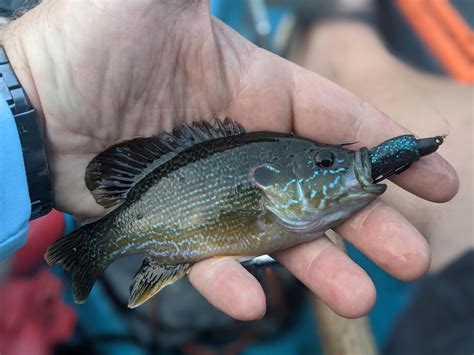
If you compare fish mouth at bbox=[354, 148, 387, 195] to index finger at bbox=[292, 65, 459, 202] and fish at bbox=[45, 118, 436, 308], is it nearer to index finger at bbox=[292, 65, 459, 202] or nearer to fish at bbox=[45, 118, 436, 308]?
fish at bbox=[45, 118, 436, 308]

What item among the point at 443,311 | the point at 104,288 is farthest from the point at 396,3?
the point at 104,288

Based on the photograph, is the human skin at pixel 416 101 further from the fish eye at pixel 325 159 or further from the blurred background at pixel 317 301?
the fish eye at pixel 325 159

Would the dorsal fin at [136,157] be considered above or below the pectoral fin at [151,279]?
above

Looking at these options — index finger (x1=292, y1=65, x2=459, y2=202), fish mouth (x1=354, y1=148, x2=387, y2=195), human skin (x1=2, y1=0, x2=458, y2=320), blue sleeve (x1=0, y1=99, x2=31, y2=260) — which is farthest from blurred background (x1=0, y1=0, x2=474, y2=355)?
blue sleeve (x1=0, y1=99, x2=31, y2=260)

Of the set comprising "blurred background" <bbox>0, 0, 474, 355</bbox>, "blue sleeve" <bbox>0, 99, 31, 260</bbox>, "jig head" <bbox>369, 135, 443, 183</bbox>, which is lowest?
"blurred background" <bbox>0, 0, 474, 355</bbox>

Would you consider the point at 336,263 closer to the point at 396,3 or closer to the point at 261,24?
the point at 261,24

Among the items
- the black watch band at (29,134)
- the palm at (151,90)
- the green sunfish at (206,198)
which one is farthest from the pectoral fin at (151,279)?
the black watch band at (29,134)

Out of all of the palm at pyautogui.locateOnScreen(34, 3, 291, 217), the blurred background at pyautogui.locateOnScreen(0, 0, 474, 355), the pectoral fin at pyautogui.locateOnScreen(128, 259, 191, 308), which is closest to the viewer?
the pectoral fin at pyautogui.locateOnScreen(128, 259, 191, 308)
